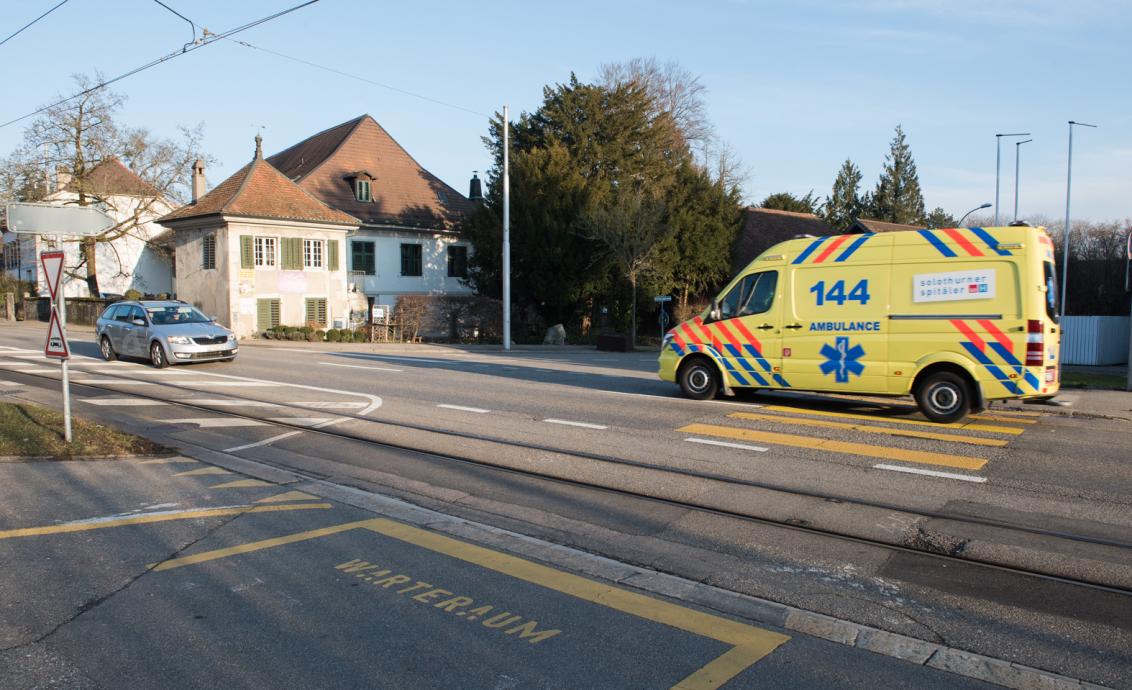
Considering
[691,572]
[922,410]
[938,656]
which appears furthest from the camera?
[922,410]

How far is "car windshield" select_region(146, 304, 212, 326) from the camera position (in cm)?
2028

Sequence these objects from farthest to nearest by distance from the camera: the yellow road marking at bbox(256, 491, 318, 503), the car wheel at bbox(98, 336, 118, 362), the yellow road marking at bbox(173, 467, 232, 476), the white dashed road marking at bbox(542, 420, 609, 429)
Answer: the car wheel at bbox(98, 336, 118, 362) < the white dashed road marking at bbox(542, 420, 609, 429) < the yellow road marking at bbox(173, 467, 232, 476) < the yellow road marking at bbox(256, 491, 318, 503)

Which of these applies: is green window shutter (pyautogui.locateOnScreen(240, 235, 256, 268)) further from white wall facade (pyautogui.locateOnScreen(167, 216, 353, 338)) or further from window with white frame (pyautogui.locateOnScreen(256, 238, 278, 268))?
window with white frame (pyautogui.locateOnScreen(256, 238, 278, 268))

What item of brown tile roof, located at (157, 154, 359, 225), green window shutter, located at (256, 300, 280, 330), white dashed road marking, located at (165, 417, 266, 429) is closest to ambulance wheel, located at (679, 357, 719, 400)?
white dashed road marking, located at (165, 417, 266, 429)

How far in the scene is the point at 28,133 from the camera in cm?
4328

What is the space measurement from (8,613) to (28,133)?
48.0 meters

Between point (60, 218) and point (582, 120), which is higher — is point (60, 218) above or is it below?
below

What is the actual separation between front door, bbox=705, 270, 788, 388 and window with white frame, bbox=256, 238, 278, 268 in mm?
29527

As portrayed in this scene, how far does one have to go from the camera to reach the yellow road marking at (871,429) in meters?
9.99

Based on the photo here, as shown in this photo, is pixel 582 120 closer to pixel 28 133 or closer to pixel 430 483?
pixel 28 133

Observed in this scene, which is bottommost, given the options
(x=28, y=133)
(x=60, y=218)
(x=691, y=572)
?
(x=691, y=572)

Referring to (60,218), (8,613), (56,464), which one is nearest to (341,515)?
(8,613)

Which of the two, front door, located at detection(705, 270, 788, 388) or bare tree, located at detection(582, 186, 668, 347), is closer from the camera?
front door, located at detection(705, 270, 788, 388)

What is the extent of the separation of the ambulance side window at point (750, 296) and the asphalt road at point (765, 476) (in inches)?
60.4
